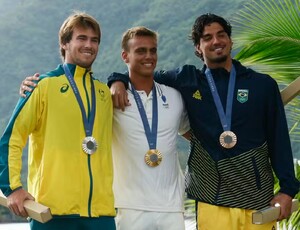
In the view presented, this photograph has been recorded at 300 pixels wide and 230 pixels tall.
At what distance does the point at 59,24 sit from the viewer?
4325 cm

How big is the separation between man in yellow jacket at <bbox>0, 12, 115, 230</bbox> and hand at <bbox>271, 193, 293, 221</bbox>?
96 centimetres

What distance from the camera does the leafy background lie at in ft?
118

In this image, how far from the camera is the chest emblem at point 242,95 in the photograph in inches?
158

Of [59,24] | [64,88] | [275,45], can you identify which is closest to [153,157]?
[64,88]

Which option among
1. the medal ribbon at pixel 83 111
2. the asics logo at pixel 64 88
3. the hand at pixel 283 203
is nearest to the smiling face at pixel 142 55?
the medal ribbon at pixel 83 111

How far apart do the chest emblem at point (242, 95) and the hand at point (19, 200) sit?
4.40 feet

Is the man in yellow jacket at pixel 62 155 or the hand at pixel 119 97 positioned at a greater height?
the hand at pixel 119 97

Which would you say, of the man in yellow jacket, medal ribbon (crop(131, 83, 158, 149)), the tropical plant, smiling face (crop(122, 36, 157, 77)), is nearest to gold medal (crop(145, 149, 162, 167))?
medal ribbon (crop(131, 83, 158, 149))

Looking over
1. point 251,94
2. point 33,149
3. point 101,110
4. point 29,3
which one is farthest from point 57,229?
point 29,3

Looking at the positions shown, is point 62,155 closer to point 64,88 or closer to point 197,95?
point 64,88

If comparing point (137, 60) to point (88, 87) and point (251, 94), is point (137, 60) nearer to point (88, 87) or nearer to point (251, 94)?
point (88, 87)

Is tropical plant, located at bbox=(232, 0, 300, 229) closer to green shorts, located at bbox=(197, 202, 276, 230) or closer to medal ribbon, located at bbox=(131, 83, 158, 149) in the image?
green shorts, located at bbox=(197, 202, 276, 230)

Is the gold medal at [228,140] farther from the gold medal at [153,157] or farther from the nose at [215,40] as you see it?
the nose at [215,40]

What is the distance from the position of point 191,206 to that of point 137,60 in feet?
4.34
